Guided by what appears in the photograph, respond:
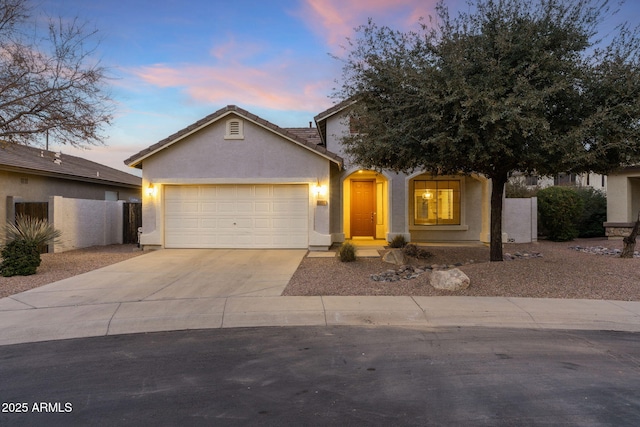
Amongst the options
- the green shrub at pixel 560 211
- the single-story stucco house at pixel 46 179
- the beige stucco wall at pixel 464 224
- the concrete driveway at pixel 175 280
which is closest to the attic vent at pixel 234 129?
the concrete driveway at pixel 175 280

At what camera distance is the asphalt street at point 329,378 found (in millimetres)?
4141

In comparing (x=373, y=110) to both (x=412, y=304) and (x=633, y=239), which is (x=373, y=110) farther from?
(x=633, y=239)

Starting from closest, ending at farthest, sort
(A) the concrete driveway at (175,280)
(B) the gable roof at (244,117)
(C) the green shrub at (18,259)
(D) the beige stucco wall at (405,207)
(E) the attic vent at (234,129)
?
(A) the concrete driveway at (175,280)
(C) the green shrub at (18,259)
(B) the gable roof at (244,117)
(E) the attic vent at (234,129)
(D) the beige stucco wall at (405,207)

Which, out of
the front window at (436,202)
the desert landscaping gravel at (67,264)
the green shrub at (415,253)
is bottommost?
the desert landscaping gravel at (67,264)

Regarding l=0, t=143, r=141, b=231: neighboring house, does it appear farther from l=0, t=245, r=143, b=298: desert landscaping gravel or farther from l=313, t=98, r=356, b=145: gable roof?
l=313, t=98, r=356, b=145: gable roof

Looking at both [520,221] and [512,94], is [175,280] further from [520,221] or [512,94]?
[520,221]

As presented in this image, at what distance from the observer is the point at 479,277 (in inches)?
388

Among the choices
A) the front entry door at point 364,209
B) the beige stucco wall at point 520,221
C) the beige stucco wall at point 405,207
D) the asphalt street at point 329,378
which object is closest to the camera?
the asphalt street at point 329,378

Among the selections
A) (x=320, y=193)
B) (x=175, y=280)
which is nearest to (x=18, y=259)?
(x=175, y=280)

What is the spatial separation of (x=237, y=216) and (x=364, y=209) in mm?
6322

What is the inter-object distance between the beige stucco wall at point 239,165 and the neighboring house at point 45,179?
183 inches

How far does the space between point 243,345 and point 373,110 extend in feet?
21.5

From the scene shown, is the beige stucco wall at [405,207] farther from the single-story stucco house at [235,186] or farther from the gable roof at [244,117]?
the gable roof at [244,117]

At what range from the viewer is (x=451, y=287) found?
30.0 ft
